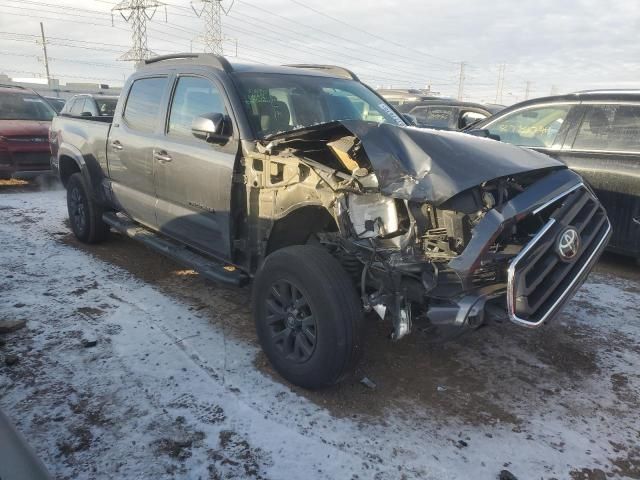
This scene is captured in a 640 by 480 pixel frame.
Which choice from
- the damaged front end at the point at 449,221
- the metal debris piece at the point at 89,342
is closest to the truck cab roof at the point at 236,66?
the damaged front end at the point at 449,221

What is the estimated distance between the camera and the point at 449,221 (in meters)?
2.63

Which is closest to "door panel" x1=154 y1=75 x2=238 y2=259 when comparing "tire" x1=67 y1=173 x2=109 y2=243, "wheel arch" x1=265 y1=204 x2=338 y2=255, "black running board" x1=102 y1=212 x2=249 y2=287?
"black running board" x1=102 y1=212 x2=249 y2=287

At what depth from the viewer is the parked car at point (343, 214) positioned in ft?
8.45

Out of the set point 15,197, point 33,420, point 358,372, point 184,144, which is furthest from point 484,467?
point 15,197

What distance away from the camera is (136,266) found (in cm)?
527

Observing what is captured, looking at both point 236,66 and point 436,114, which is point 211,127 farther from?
point 436,114

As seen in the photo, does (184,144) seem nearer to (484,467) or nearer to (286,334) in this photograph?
(286,334)

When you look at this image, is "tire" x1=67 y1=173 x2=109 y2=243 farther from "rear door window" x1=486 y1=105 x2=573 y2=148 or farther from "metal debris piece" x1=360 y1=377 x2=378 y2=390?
"rear door window" x1=486 y1=105 x2=573 y2=148

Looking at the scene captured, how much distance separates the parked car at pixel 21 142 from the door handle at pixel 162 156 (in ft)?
21.0

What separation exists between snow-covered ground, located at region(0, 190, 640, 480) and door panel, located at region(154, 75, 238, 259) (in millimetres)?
692

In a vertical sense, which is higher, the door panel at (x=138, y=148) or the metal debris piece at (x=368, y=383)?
the door panel at (x=138, y=148)

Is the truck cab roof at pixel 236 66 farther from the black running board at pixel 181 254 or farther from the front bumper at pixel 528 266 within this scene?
the front bumper at pixel 528 266

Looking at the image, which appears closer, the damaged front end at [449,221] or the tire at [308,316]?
the damaged front end at [449,221]

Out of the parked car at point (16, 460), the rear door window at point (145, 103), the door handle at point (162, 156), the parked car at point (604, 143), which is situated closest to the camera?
the parked car at point (16, 460)
